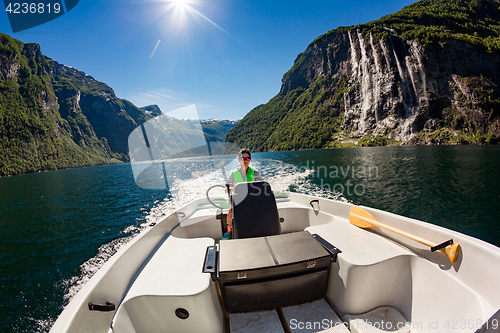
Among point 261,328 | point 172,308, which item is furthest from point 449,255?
point 172,308

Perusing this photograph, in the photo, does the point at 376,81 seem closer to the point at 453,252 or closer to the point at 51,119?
the point at 453,252

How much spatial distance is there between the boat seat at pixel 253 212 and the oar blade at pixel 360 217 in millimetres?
1407

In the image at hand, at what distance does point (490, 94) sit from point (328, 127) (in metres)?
52.8

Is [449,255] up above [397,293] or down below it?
above

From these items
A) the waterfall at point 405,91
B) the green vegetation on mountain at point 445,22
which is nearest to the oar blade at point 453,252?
the waterfall at point 405,91

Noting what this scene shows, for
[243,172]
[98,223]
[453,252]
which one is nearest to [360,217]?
[453,252]

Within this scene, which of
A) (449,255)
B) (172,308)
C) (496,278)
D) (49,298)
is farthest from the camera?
(49,298)

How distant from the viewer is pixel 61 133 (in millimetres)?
135750

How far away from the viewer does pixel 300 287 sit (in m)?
2.18

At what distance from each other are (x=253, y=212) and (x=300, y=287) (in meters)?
1.07

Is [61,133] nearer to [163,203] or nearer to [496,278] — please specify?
[163,203]

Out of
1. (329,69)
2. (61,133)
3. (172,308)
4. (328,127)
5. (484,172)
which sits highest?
(329,69)

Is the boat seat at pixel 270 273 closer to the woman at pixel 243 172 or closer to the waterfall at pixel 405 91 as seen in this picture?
the woman at pixel 243 172

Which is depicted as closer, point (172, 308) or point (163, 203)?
point (172, 308)
